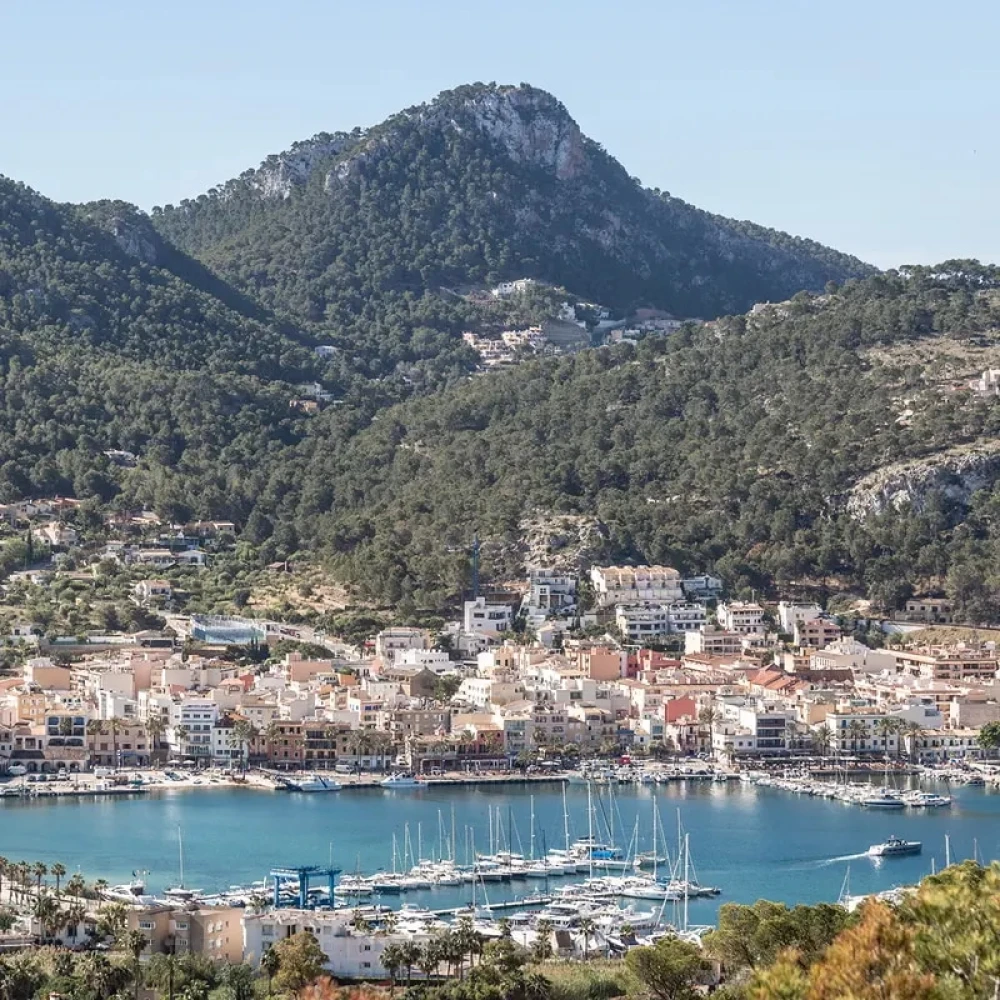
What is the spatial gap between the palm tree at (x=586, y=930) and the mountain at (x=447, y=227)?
6702 centimetres

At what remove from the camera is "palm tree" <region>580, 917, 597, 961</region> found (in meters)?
28.8

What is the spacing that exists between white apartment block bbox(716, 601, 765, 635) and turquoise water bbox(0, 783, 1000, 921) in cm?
1208

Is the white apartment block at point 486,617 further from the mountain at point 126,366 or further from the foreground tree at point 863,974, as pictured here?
the foreground tree at point 863,974

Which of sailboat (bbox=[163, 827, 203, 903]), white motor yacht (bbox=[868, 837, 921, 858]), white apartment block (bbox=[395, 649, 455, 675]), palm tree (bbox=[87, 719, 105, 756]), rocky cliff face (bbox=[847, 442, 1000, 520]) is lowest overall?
white motor yacht (bbox=[868, 837, 921, 858])

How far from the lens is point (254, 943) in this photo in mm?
27359

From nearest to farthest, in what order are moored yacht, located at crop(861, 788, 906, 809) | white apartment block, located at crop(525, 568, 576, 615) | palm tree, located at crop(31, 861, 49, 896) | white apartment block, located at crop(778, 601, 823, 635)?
1. palm tree, located at crop(31, 861, 49, 896)
2. moored yacht, located at crop(861, 788, 906, 809)
3. white apartment block, located at crop(778, 601, 823, 635)
4. white apartment block, located at crop(525, 568, 576, 615)

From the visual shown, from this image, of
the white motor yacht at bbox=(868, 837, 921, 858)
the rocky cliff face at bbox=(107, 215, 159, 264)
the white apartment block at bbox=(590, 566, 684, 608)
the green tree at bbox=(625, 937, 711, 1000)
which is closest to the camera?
the green tree at bbox=(625, 937, 711, 1000)

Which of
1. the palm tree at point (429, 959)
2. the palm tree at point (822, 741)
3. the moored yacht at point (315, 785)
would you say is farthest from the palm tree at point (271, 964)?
the palm tree at point (822, 741)

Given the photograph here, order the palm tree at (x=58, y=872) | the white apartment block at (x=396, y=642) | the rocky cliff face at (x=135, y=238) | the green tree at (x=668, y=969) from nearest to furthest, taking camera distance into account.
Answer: the green tree at (x=668, y=969)
the palm tree at (x=58, y=872)
the white apartment block at (x=396, y=642)
the rocky cliff face at (x=135, y=238)

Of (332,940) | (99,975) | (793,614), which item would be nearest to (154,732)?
(793,614)

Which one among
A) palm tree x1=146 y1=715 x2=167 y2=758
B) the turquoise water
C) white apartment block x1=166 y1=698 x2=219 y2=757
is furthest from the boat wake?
palm tree x1=146 y1=715 x2=167 y2=758

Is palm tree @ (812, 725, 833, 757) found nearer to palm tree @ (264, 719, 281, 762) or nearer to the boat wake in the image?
palm tree @ (264, 719, 281, 762)

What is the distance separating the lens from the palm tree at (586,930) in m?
28.8

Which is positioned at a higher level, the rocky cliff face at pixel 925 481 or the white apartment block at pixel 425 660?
the rocky cliff face at pixel 925 481
